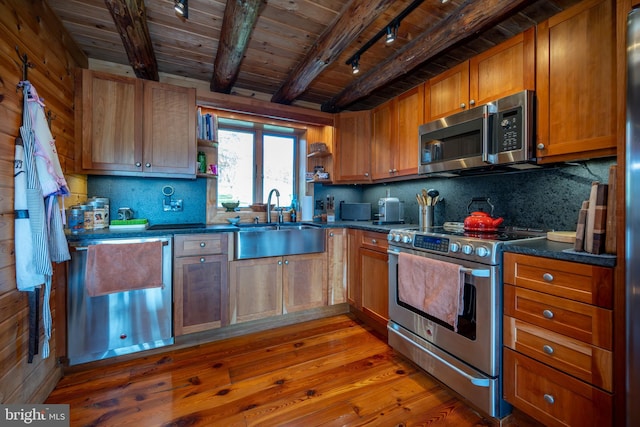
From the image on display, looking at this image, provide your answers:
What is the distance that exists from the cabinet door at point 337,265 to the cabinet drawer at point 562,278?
1.59 metres

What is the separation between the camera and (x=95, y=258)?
1806 mm

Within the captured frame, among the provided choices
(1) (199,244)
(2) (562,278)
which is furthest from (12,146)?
(2) (562,278)

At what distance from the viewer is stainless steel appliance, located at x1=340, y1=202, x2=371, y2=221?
331cm

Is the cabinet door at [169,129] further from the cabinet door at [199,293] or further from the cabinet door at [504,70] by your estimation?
the cabinet door at [504,70]

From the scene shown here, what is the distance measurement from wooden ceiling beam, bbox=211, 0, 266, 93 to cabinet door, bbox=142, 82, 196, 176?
389 millimetres

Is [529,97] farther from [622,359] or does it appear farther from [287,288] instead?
[287,288]

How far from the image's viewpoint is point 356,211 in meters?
3.32

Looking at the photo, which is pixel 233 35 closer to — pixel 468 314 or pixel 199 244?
pixel 199 244

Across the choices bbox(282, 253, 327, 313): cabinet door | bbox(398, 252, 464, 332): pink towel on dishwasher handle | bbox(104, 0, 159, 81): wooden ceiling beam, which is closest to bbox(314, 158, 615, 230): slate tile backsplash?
bbox(398, 252, 464, 332): pink towel on dishwasher handle

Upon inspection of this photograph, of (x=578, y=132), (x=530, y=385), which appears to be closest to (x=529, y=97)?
(x=578, y=132)

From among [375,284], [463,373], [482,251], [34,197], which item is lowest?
[463,373]

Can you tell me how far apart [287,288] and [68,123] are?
7.21 ft

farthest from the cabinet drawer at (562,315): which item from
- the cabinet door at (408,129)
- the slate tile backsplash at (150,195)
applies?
the slate tile backsplash at (150,195)

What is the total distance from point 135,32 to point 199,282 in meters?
1.84
